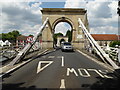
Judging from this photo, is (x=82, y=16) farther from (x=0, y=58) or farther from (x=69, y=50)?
(x=0, y=58)

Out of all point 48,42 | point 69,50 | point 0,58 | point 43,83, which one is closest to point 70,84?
point 43,83

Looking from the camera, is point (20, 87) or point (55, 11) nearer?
point (20, 87)

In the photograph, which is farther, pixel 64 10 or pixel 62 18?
pixel 62 18

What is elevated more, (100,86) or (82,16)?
(82,16)

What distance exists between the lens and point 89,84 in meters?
6.17

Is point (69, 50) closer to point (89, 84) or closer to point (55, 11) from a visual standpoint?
point (55, 11)

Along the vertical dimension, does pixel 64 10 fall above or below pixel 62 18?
above

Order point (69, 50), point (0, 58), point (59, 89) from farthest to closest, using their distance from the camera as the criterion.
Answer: point (69, 50) → point (0, 58) → point (59, 89)

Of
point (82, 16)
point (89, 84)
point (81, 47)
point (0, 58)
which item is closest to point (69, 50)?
point (81, 47)

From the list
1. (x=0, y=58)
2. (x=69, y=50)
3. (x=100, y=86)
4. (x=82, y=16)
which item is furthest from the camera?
(x=82, y=16)

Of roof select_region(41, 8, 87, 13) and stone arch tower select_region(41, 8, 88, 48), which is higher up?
roof select_region(41, 8, 87, 13)

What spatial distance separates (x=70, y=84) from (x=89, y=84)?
838mm

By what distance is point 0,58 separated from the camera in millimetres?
11453

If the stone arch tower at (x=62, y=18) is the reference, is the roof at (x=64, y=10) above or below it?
above
